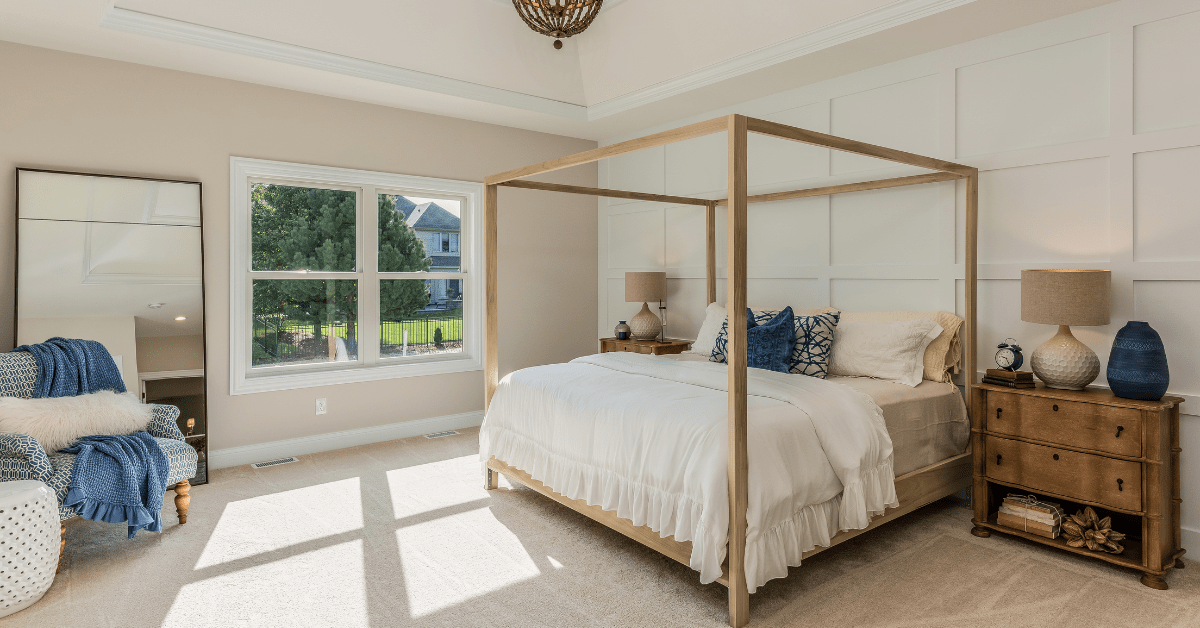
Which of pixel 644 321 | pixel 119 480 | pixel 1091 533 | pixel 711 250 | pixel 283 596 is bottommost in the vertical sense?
pixel 283 596

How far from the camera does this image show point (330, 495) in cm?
352

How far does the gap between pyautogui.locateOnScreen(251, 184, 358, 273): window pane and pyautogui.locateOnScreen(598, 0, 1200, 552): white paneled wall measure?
2.79 meters

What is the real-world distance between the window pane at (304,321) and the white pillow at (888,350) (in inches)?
131

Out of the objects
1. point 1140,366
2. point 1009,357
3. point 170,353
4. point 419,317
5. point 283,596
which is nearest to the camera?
point 283,596

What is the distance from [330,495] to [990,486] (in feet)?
11.1

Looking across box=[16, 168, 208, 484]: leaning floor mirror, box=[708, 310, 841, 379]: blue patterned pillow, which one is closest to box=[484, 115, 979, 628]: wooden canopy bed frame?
box=[708, 310, 841, 379]: blue patterned pillow

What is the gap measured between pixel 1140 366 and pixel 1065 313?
0.32 metres

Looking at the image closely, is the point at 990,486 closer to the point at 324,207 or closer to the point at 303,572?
the point at 303,572

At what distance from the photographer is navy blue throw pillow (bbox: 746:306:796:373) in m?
3.39

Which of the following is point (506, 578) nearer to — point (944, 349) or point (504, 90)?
point (944, 349)

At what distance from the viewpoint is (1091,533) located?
2.69 meters

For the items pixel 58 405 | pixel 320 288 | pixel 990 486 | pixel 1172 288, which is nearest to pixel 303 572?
pixel 58 405

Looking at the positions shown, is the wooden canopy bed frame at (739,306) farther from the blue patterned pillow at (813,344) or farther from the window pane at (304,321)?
the window pane at (304,321)

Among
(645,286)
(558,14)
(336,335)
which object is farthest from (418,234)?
(558,14)
